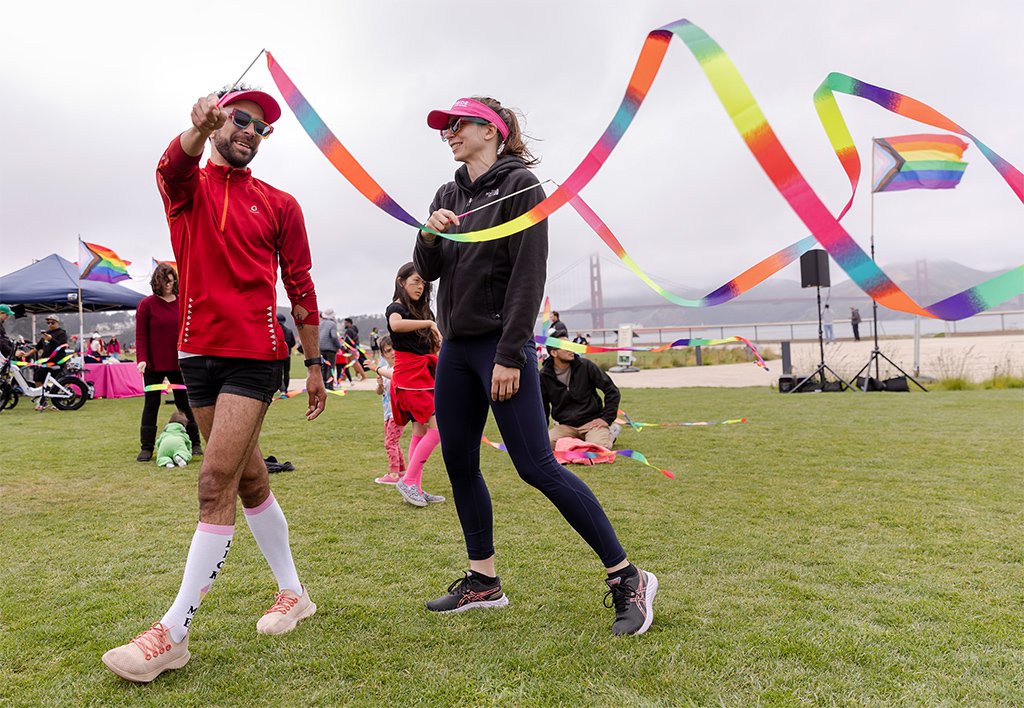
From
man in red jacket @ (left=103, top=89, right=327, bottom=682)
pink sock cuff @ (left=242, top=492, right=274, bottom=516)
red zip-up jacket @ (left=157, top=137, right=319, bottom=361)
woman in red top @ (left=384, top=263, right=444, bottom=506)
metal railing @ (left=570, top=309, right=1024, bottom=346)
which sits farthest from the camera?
metal railing @ (left=570, top=309, right=1024, bottom=346)

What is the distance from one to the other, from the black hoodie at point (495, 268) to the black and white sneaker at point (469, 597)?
92 cm

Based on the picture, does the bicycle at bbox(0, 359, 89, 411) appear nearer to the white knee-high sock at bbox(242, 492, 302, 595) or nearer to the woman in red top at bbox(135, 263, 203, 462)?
the woman in red top at bbox(135, 263, 203, 462)

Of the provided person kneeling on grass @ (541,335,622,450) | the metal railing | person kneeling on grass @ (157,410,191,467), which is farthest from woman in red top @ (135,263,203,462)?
the metal railing

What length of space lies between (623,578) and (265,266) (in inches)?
65.5

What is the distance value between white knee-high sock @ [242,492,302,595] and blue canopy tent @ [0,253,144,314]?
14891 mm

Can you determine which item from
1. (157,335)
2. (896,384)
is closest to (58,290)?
(157,335)

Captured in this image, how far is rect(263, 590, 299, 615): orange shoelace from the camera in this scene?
8.15 feet

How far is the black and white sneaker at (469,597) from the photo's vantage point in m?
2.61

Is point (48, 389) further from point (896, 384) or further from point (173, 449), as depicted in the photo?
point (896, 384)

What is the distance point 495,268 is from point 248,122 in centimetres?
96

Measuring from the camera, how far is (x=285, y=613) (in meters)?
2.47

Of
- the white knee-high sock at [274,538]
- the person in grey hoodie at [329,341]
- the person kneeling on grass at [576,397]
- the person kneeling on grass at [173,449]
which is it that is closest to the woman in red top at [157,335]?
the person kneeling on grass at [173,449]

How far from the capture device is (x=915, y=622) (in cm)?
237

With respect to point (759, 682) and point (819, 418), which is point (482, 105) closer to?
point (759, 682)
